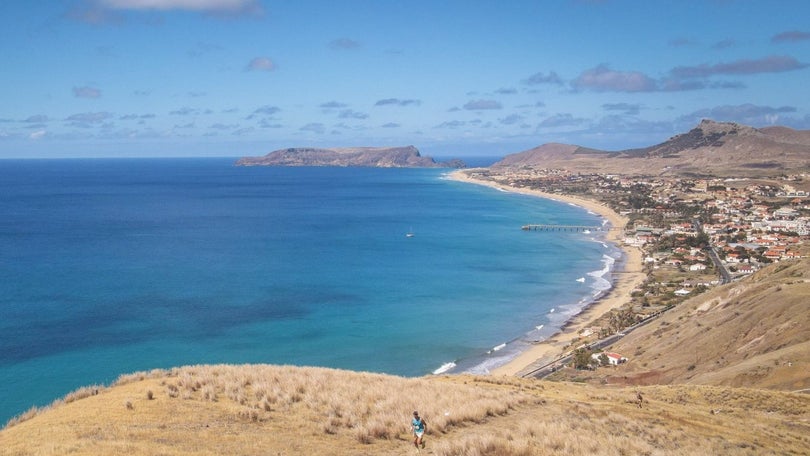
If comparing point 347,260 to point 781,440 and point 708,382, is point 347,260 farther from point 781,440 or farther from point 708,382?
A: point 781,440

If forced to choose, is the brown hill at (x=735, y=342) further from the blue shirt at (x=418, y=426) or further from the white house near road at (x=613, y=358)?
the blue shirt at (x=418, y=426)

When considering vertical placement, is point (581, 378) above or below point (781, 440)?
below

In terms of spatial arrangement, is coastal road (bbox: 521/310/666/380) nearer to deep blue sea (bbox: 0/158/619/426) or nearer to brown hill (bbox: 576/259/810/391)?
brown hill (bbox: 576/259/810/391)

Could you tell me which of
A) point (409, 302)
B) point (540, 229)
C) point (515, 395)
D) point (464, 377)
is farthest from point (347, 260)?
point (515, 395)

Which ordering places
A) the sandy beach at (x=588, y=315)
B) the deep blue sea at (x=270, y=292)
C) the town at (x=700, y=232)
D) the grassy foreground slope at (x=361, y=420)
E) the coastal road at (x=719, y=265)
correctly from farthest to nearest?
the coastal road at (x=719, y=265)
the town at (x=700, y=232)
the deep blue sea at (x=270, y=292)
the sandy beach at (x=588, y=315)
the grassy foreground slope at (x=361, y=420)

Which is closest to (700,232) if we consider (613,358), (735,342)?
(613,358)

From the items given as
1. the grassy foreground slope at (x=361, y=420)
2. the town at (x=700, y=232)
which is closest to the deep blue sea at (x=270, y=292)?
the town at (x=700, y=232)

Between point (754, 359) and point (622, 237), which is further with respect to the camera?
point (622, 237)
